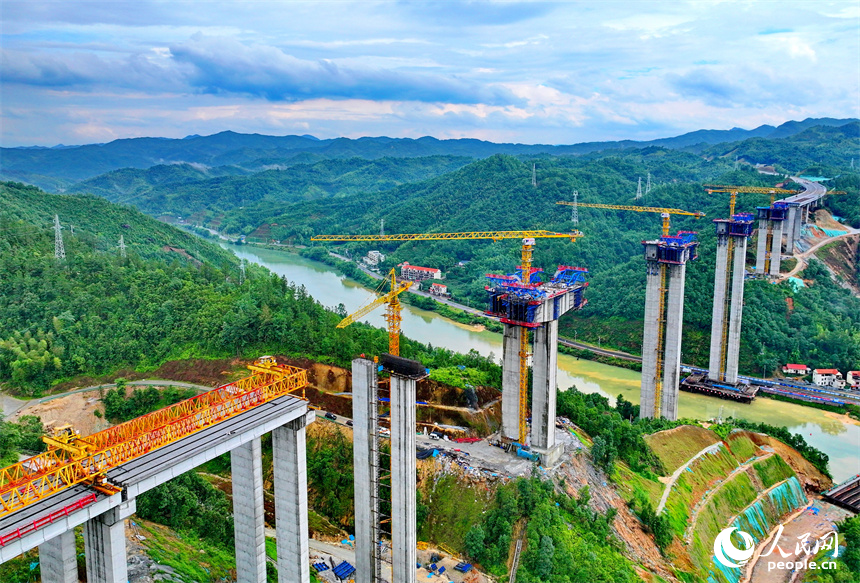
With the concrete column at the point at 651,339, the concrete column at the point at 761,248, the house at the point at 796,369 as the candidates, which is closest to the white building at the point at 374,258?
the concrete column at the point at 761,248

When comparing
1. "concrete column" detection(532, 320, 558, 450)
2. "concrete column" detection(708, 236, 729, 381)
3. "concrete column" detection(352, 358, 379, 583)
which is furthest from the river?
"concrete column" detection(532, 320, 558, 450)

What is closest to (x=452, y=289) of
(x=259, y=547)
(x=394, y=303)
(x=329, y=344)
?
A: (x=329, y=344)

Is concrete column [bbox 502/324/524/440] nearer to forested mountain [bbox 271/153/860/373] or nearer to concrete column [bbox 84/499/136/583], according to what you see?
concrete column [bbox 84/499/136/583]

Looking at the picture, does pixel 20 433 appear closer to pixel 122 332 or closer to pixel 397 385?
pixel 122 332

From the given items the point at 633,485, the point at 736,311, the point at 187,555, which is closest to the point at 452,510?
the point at 633,485

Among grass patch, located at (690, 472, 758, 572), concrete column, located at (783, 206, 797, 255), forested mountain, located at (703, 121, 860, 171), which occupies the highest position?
forested mountain, located at (703, 121, 860, 171)

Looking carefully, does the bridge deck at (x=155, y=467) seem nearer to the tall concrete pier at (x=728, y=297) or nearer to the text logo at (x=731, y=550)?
the text logo at (x=731, y=550)

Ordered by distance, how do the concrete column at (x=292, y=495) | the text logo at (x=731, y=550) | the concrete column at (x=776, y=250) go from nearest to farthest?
the concrete column at (x=292, y=495), the text logo at (x=731, y=550), the concrete column at (x=776, y=250)

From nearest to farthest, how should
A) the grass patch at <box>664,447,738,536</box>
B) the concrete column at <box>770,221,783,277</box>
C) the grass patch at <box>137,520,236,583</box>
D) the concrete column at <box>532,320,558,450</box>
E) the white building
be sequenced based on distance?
1. the grass patch at <box>137,520,236,583</box>
2. the grass patch at <box>664,447,738,536</box>
3. the concrete column at <box>532,320,558,450</box>
4. the concrete column at <box>770,221,783,277</box>
5. the white building
